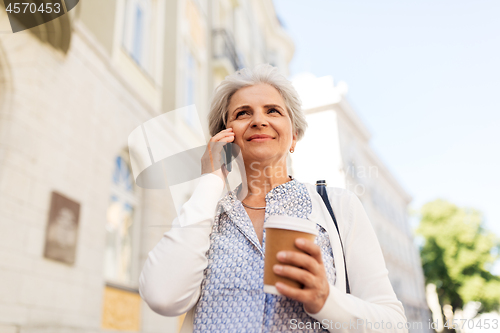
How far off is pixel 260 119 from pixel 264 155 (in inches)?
4.9

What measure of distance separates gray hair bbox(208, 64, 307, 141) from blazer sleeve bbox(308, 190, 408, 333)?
43 centimetres

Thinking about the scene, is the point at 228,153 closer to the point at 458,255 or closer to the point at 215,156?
the point at 215,156

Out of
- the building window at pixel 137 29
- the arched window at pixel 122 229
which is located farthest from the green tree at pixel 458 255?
the building window at pixel 137 29

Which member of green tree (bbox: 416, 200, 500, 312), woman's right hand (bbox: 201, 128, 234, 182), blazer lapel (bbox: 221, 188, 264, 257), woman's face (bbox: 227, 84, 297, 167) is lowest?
blazer lapel (bbox: 221, 188, 264, 257)

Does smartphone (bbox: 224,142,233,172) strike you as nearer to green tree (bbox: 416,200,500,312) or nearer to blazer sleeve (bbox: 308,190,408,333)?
blazer sleeve (bbox: 308,190,408,333)

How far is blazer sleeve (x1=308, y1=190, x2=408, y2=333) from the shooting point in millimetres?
902

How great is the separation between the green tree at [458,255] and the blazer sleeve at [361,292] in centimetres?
2881

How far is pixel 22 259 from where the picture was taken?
3.35 m

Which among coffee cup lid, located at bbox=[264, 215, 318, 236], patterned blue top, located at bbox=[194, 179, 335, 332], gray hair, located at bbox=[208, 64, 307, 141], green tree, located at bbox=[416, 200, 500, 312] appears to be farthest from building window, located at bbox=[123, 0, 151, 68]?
green tree, located at bbox=[416, 200, 500, 312]

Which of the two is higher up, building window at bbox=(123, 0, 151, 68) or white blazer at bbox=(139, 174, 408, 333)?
building window at bbox=(123, 0, 151, 68)

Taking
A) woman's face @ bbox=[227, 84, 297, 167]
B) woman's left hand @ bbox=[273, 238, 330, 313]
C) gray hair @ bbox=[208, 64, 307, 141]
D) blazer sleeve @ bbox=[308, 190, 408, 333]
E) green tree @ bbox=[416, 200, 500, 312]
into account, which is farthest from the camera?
green tree @ bbox=[416, 200, 500, 312]

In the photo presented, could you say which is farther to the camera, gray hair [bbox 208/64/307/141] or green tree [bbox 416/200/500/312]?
green tree [bbox 416/200/500/312]

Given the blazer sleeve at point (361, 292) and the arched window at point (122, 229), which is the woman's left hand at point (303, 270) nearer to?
the blazer sleeve at point (361, 292)

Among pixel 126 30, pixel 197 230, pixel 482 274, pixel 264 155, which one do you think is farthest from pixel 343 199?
pixel 482 274
